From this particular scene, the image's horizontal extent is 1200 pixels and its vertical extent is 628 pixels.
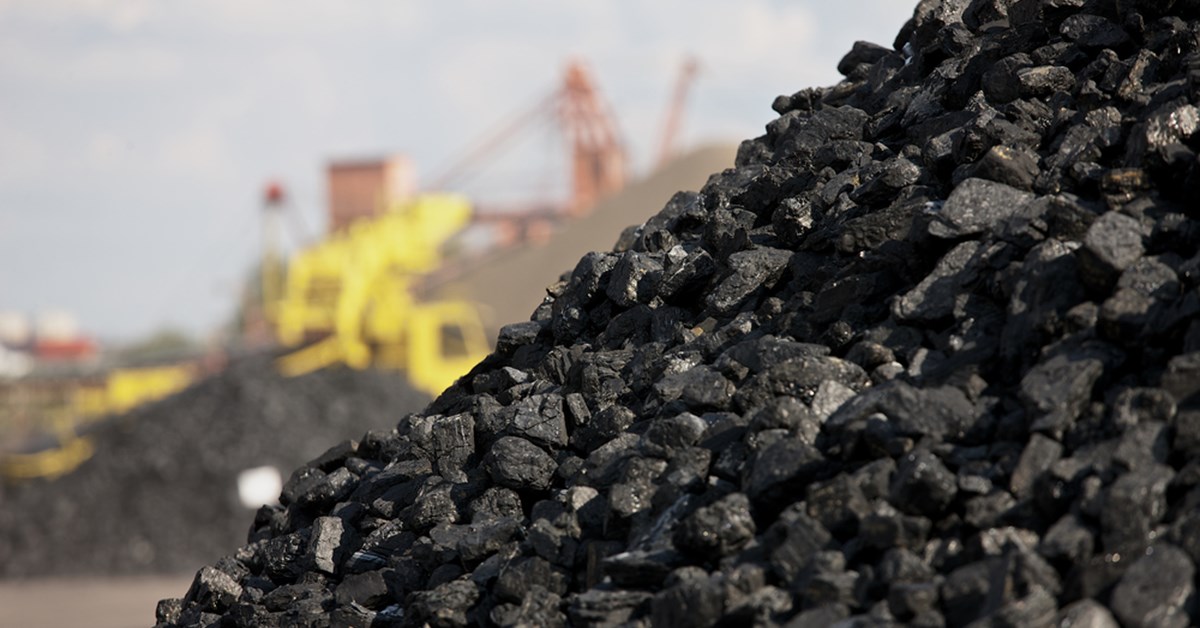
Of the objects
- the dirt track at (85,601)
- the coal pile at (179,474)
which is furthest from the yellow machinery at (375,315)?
the dirt track at (85,601)

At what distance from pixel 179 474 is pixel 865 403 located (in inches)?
500

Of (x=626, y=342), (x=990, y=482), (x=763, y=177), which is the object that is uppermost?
(x=763, y=177)

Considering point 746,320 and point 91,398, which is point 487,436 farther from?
point 91,398

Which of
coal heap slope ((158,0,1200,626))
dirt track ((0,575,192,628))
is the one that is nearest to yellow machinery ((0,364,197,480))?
dirt track ((0,575,192,628))

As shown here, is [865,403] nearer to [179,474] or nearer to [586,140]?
[179,474]

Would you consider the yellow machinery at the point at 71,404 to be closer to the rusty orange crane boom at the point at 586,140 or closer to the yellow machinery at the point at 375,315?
the yellow machinery at the point at 375,315

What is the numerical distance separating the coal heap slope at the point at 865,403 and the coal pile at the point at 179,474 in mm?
9703

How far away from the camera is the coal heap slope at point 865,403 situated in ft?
8.95


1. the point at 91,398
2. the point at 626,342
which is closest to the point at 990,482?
the point at 626,342

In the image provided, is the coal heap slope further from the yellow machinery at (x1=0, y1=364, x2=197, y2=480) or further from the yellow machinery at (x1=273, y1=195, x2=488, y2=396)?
the yellow machinery at (x1=273, y1=195, x2=488, y2=396)

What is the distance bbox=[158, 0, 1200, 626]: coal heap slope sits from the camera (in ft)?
8.95

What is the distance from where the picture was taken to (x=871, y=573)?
2.73m

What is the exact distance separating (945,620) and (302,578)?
2253 millimetres

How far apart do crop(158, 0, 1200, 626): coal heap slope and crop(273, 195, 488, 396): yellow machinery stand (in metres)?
12.1
